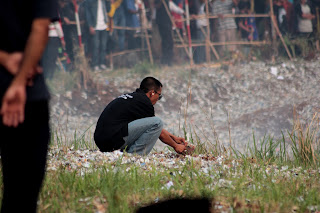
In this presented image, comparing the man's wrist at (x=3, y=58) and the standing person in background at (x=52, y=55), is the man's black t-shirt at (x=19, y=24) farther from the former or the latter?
the standing person in background at (x=52, y=55)

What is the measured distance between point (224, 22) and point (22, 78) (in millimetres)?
11981

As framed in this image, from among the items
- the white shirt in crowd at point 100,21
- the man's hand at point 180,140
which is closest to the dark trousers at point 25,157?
the man's hand at point 180,140

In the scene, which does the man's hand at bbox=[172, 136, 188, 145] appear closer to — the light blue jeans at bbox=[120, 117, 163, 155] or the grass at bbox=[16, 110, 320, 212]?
the light blue jeans at bbox=[120, 117, 163, 155]

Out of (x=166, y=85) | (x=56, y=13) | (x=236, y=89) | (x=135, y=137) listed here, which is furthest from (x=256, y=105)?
(x=56, y=13)

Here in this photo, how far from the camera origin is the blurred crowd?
1209cm

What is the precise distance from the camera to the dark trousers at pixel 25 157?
5.88 feet

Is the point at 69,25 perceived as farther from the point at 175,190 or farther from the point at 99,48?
the point at 175,190

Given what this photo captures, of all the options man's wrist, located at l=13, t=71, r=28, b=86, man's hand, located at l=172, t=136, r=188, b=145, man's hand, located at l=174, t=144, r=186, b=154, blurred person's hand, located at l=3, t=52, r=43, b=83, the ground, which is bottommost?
the ground

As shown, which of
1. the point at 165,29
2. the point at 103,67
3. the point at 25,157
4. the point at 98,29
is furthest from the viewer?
the point at 165,29

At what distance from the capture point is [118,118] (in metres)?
4.56

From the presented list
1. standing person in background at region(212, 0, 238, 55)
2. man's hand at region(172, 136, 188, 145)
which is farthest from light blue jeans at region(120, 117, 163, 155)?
standing person in background at region(212, 0, 238, 55)

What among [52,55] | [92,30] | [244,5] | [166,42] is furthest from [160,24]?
[52,55]

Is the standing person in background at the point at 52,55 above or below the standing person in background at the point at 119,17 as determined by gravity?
below

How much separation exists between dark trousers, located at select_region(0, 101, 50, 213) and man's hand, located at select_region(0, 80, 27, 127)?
48 millimetres
